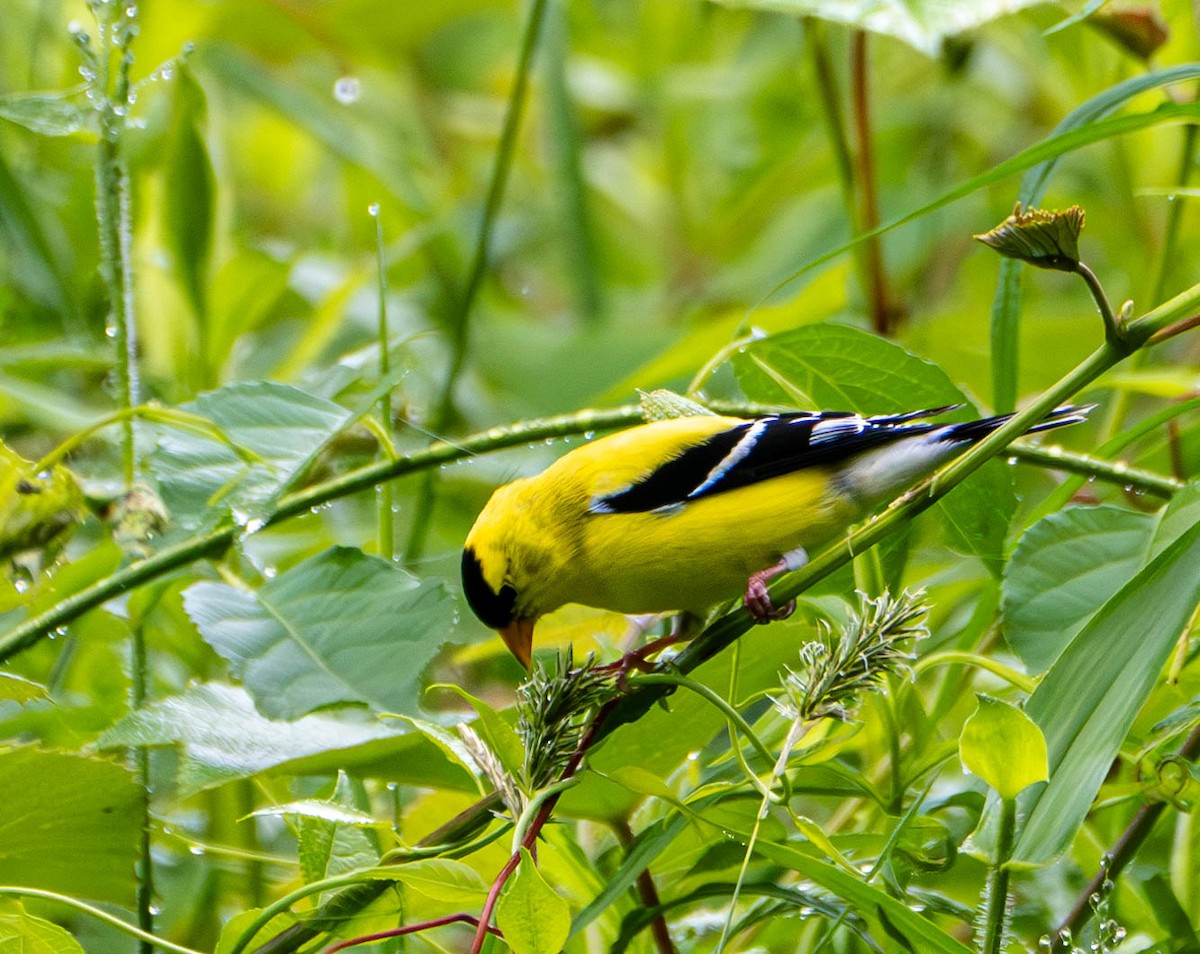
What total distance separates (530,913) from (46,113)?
3.20 feet

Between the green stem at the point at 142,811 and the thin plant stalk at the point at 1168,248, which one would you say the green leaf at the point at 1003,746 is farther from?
the thin plant stalk at the point at 1168,248

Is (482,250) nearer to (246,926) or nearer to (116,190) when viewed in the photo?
(116,190)

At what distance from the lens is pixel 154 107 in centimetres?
280

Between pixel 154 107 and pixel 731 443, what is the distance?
1.75 m

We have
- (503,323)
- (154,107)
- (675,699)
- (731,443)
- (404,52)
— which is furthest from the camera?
(404,52)

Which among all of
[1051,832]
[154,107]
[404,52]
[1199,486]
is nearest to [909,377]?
[1199,486]

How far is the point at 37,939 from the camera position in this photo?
0.97 m

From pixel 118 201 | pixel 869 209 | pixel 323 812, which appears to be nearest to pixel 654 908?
pixel 323 812

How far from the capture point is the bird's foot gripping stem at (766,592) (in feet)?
3.92

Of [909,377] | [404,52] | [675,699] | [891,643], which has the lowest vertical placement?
[675,699]

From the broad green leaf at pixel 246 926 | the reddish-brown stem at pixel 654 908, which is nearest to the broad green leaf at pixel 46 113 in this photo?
the broad green leaf at pixel 246 926

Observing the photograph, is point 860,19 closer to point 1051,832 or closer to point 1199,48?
point 1199,48

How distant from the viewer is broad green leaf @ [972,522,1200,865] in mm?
852

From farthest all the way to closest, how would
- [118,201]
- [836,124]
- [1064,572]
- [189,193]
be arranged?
[836,124], [189,193], [118,201], [1064,572]
